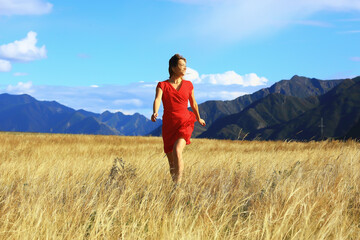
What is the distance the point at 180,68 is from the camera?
5.66 metres

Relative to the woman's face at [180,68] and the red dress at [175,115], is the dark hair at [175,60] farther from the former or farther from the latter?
the red dress at [175,115]

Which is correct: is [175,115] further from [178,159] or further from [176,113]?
[178,159]

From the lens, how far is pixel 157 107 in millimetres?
5445

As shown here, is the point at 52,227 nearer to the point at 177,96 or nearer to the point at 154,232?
the point at 154,232

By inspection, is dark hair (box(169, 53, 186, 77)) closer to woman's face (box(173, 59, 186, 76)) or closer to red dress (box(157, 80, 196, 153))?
woman's face (box(173, 59, 186, 76))

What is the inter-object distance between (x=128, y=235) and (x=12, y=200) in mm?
1852

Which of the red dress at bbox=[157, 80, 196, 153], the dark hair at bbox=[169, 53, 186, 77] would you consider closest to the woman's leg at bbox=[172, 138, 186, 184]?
the red dress at bbox=[157, 80, 196, 153]

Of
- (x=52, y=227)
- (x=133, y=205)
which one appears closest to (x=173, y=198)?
(x=133, y=205)

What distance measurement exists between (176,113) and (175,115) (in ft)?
0.15

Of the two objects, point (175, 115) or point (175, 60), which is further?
point (175, 60)

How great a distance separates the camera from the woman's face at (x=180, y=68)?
5652mm

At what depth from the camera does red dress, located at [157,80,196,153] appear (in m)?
5.39

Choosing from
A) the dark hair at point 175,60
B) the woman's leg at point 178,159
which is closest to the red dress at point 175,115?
the woman's leg at point 178,159

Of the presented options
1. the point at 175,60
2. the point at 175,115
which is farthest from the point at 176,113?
the point at 175,60
